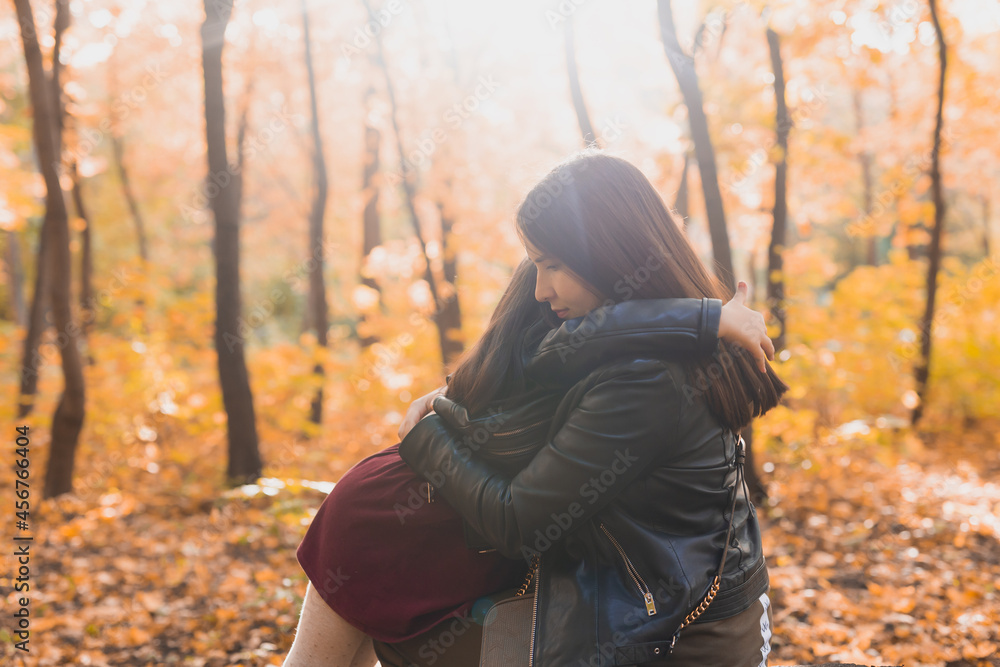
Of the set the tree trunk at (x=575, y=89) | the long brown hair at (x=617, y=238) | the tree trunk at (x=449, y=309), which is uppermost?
the tree trunk at (x=575, y=89)

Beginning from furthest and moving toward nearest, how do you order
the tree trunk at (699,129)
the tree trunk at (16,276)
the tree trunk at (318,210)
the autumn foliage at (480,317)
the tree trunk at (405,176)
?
the tree trunk at (16,276) < the tree trunk at (405,176) < the tree trunk at (318,210) < the tree trunk at (699,129) < the autumn foliage at (480,317)

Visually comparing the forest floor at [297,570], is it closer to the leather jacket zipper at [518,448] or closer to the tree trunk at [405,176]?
the leather jacket zipper at [518,448]

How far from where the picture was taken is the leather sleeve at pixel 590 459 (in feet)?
4.80

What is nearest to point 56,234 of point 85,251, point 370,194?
point 85,251

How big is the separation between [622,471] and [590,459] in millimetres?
80

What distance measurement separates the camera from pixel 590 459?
4.80 feet

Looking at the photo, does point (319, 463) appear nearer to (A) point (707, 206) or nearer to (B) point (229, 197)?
(B) point (229, 197)

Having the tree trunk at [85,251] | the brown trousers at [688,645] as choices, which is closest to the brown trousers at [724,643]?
the brown trousers at [688,645]

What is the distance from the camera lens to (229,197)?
5820 millimetres

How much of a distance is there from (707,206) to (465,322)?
725 centimetres

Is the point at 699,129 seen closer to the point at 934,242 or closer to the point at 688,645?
the point at 688,645

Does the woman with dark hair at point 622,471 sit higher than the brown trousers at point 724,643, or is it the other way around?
the woman with dark hair at point 622,471

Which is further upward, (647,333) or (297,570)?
(647,333)

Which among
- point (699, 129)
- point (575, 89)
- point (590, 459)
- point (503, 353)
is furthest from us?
point (575, 89)
